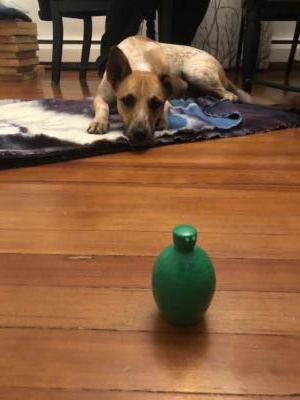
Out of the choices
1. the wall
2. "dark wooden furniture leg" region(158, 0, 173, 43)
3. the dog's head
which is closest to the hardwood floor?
the dog's head

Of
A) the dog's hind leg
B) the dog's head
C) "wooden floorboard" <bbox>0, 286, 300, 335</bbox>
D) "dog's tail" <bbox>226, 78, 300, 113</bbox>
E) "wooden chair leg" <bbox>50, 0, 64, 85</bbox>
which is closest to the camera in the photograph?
"wooden floorboard" <bbox>0, 286, 300, 335</bbox>

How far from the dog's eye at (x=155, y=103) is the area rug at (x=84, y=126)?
0.11 m

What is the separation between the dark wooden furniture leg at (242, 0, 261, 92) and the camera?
2.60 metres

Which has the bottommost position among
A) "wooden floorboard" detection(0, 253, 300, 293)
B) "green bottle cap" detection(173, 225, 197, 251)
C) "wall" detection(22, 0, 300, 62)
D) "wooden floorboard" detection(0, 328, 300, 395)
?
"wall" detection(22, 0, 300, 62)

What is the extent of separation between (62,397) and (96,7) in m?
3.15

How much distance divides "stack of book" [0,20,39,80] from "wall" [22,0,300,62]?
1.93ft

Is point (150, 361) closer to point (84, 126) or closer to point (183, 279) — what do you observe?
point (183, 279)

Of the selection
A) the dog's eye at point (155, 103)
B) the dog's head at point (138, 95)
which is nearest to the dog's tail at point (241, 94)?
the dog's head at point (138, 95)

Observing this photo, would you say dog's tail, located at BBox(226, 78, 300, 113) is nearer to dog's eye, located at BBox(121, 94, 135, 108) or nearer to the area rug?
the area rug

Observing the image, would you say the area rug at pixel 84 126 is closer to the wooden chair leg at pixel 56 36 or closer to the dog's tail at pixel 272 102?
the dog's tail at pixel 272 102

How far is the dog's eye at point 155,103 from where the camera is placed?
1.93 m

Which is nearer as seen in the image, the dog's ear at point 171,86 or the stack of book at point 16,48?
the dog's ear at point 171,86

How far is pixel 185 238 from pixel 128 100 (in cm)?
138

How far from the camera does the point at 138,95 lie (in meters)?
1.93
